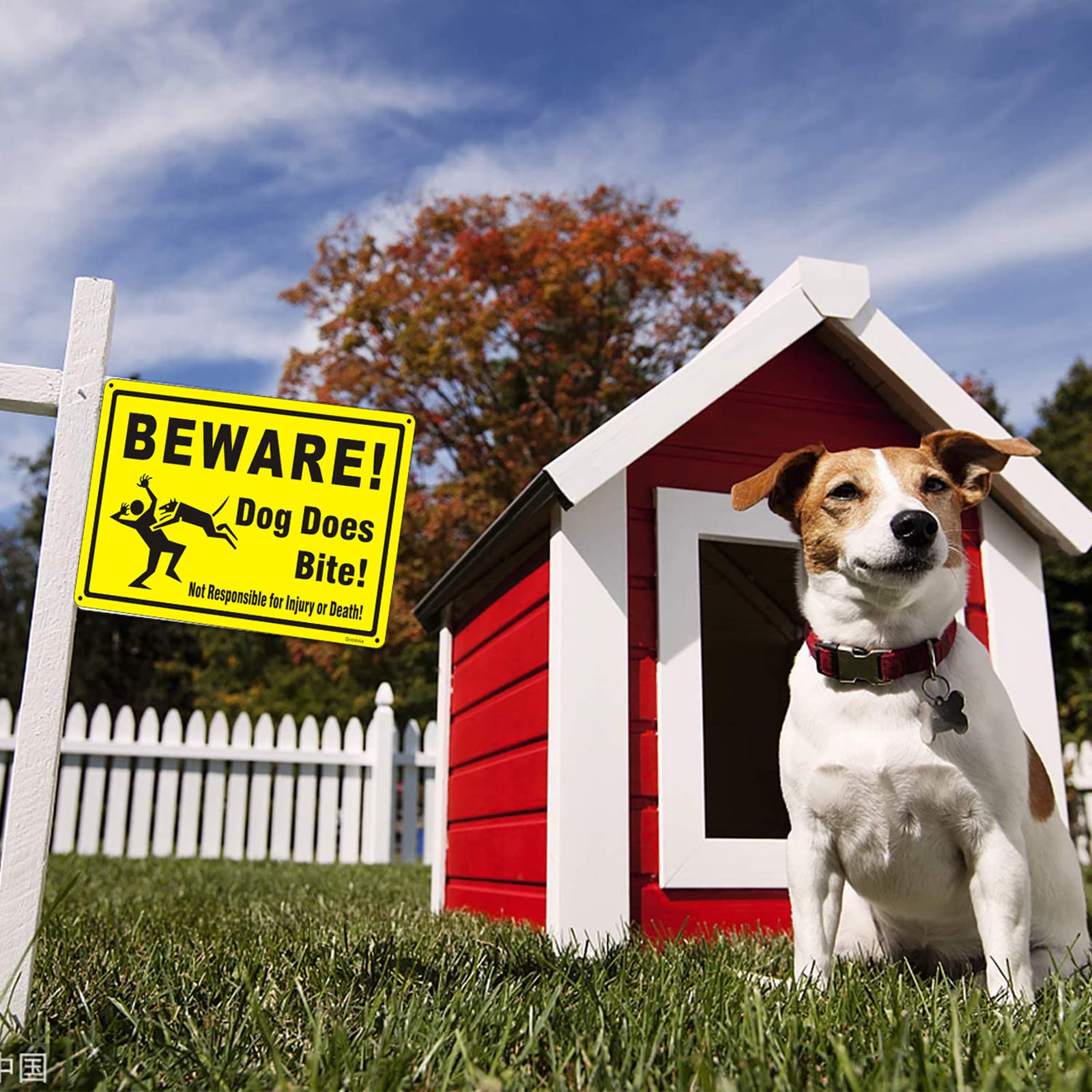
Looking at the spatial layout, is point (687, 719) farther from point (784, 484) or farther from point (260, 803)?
point (260, 803)

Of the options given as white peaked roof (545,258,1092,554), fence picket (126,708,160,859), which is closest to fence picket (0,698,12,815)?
fence picket (126,708,160,859)

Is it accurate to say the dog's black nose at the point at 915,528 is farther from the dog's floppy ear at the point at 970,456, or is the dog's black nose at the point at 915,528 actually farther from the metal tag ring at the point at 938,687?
the dog's floppy ear at the point at 970,456

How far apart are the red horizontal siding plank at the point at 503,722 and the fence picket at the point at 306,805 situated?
3.69 meters

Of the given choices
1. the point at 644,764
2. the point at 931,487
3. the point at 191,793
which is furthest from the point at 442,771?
the point at 191,793

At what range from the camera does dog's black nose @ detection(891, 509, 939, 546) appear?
2.66m

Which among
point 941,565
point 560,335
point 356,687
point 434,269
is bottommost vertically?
point 941,565

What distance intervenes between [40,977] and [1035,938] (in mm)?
2629

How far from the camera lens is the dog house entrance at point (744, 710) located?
22.4 ft

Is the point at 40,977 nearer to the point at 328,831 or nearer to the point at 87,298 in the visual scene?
the point at 87,298

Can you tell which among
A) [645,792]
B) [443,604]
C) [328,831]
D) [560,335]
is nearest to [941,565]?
[645,792]

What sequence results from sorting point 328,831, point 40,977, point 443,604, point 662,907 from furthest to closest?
1. point 328,831
2. point 443,604
3. point 662,907
4. point 40,977

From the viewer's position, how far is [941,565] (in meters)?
2.79

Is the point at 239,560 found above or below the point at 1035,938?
above

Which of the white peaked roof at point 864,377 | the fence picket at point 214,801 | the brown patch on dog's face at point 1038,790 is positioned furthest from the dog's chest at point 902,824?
the fence picket at point 214,801
